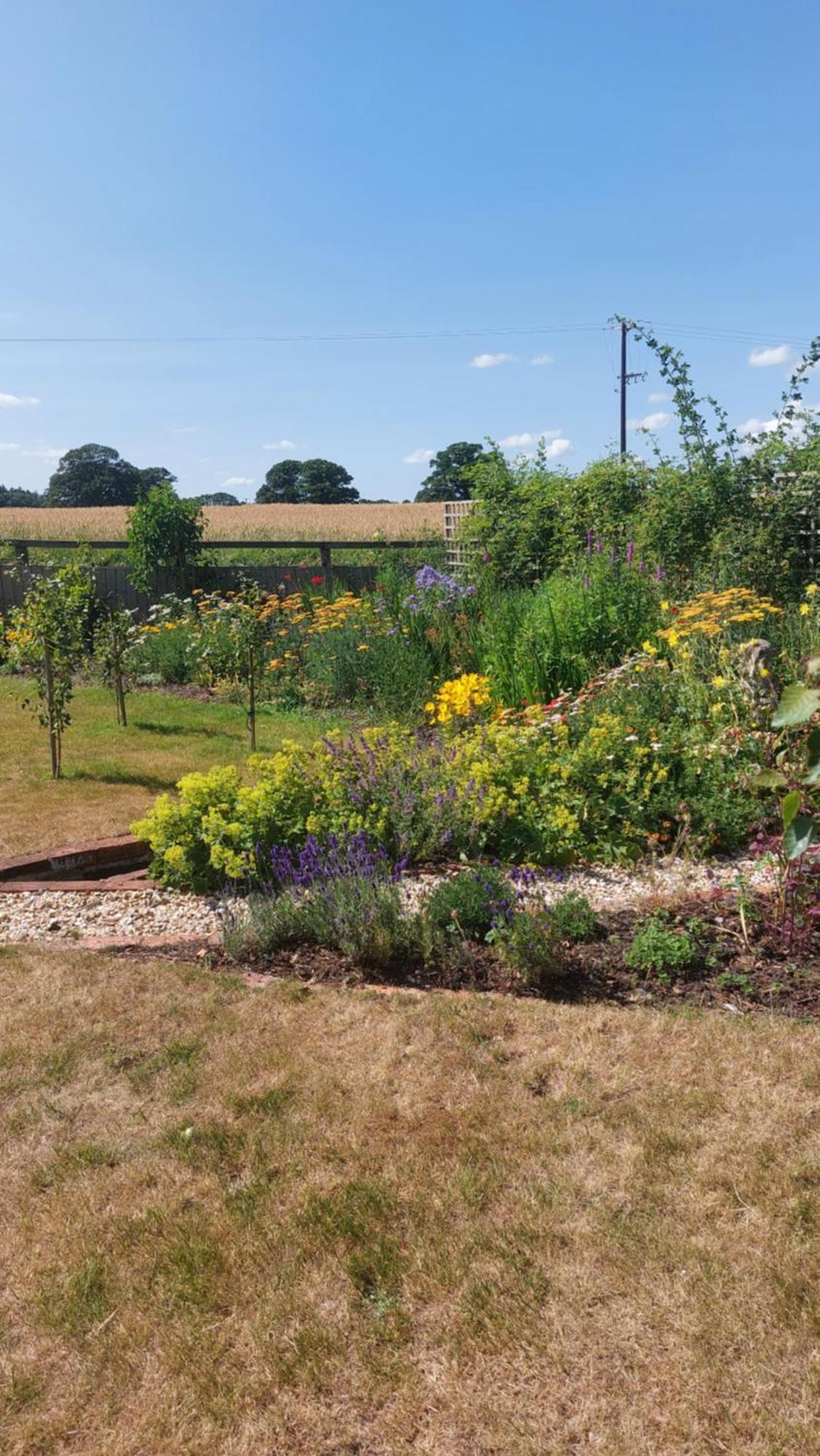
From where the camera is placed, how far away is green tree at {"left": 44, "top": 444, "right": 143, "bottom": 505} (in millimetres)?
75750

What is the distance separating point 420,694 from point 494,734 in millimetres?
3004

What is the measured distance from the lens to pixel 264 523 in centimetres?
3106

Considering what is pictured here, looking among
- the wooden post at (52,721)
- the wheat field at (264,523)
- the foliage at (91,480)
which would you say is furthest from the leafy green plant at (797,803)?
the foliage at (91,480)

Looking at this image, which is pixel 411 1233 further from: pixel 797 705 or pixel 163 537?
pixel 163 537

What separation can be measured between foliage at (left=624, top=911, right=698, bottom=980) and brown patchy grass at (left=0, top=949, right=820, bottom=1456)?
323 millimetres

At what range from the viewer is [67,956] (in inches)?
164

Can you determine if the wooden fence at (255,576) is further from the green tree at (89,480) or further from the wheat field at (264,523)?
the green tree at (89,480)

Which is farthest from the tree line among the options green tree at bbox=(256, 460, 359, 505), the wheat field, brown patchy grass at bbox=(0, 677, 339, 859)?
brown patchy grass at bbox=(0, 677, 339, 859)

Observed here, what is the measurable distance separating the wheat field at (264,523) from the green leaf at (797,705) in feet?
66.3

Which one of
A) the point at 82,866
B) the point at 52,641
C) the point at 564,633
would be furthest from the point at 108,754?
the point at 564,633

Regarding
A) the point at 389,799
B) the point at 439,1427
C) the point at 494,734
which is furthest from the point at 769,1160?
the point at 494,734

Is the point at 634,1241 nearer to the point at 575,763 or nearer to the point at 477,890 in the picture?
the point at 477,890

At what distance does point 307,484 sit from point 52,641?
69.1 metres

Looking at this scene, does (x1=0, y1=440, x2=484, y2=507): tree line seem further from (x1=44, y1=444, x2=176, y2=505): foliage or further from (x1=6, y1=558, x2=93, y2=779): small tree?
(x1=6, y1=558, x2=93, y2=779): small tree
